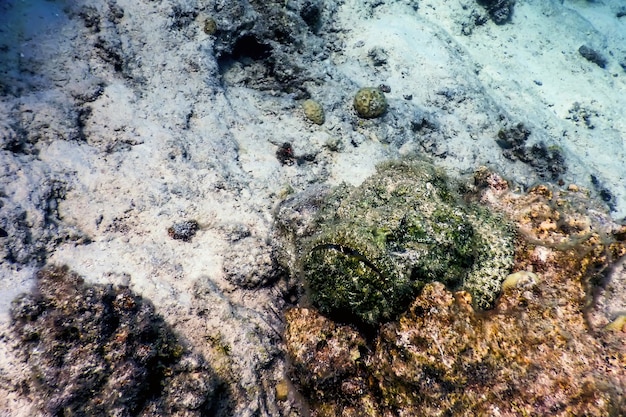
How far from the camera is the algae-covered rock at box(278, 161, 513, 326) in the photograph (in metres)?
3.05

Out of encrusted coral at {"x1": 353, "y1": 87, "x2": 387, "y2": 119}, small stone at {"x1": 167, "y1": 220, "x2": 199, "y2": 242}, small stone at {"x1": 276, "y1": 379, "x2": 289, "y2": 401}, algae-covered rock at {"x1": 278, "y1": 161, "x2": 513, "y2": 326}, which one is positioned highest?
algae-covered rock at {"x1": 278, "y1": 161, "x2": 513, "y2": 326}

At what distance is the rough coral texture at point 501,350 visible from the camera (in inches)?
96.3

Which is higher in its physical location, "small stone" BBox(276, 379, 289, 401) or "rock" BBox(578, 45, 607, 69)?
"rock" BBox(578, 45, 607, 69)

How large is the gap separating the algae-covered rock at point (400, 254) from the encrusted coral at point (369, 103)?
11.8 ft

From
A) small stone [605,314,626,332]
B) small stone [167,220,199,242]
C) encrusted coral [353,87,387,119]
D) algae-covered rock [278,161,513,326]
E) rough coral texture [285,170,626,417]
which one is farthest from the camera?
encrusted coral [353,87,387,119]

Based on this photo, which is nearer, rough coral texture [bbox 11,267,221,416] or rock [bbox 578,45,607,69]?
rough coral texture [bbox 11,267,221,416]

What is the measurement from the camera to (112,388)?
254cm

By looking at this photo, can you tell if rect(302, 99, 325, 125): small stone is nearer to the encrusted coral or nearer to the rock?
the encrusted coral

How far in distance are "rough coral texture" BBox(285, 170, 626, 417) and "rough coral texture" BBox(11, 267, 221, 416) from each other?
3.39 feet

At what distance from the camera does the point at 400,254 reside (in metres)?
3.13

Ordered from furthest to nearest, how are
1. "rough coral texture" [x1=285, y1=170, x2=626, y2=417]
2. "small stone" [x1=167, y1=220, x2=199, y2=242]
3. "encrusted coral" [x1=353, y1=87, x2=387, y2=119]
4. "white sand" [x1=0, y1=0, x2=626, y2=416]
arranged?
1. "encrusted coral" [x1=353, y1=87, x2=387, y2=119]
2. "small stone" [x1=167, y1=220, x2=199, y2=242]
3. "white sand" [x1=0, y1=0, x2=626, y2=416]
4. "rough coral texture" [x1=285, y1=170, x2=626, y2=417]

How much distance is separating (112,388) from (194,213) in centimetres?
239

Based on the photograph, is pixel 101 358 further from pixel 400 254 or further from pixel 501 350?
pixel 501 350

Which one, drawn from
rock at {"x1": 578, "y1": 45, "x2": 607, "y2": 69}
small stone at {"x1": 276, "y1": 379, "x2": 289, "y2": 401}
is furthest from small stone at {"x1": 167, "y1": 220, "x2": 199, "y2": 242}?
rock at {"x1": 578, "y1": 45, "x2": 607, "y2": 69}
